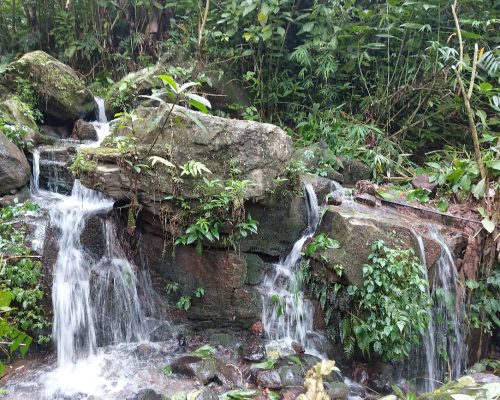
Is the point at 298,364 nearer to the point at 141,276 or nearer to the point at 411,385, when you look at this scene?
the point at 411,385

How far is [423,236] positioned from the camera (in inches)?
205

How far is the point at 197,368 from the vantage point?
4.25 m

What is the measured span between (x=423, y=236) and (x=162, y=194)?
3453mm

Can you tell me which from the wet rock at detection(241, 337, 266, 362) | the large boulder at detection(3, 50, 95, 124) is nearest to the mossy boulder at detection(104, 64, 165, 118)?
the large boulder at detection(3, 50, 95, 124)

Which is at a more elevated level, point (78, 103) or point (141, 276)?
point (78, 103)

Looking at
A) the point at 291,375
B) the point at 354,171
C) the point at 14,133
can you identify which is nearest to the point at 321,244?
the point at 291,375

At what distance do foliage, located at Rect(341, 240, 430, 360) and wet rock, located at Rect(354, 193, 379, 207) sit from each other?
1418 mm

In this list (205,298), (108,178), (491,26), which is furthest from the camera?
(491,26)

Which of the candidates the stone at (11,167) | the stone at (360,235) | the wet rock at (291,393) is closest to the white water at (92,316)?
the stone at (11,167)

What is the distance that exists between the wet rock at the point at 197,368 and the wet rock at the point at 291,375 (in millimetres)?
738

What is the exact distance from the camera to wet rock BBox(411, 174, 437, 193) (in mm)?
6430

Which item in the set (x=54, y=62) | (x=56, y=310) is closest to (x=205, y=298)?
(x=56, y=310)

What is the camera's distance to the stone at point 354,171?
739 centimetres

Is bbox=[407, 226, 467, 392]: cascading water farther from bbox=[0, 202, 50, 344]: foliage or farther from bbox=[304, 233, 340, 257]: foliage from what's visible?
bbox=[0, 202, 50, 344]: foliage
